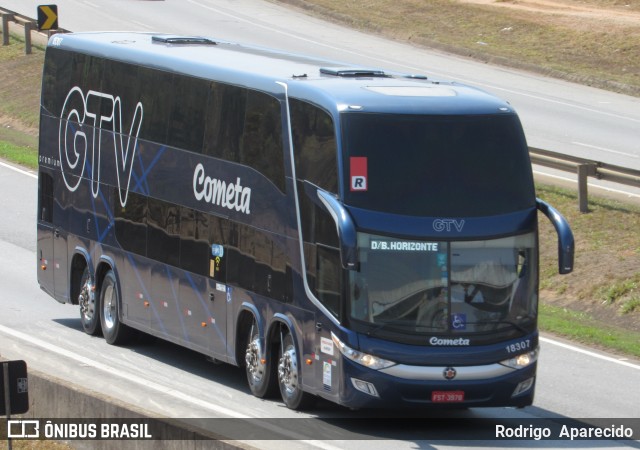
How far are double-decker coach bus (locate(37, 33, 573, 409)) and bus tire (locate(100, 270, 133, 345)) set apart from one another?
0.61 m

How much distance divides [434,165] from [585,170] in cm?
1088

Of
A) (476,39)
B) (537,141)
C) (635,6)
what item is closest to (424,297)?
(537,141)

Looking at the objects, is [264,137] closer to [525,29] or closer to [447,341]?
[447,341]

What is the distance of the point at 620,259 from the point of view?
2369 cm

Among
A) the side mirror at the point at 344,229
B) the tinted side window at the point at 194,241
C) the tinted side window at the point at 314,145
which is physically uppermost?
the tinted side window at the point at 314,145

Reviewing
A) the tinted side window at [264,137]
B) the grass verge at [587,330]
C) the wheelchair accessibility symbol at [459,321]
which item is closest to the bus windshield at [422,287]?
the wheelchair accessibility symbol at [459,321]

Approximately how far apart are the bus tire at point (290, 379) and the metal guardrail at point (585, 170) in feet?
33.5

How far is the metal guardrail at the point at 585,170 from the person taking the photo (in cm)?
2484

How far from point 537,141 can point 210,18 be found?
73.7ft

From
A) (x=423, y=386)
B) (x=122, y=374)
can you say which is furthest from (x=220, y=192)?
(x=423, y=386)

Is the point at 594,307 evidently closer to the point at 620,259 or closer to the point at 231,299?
the point at 620,259

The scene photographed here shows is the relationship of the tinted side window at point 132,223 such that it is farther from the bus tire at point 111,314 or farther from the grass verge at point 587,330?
the grass verge at point 587,330

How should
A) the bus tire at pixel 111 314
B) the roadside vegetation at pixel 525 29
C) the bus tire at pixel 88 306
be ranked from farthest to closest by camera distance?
the roadside vegetation at pixel 525 29 → the bus tire at pixel 88 306 → the bus tire at pixel 111 314

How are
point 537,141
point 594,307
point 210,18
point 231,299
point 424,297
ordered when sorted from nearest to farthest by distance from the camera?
point 424,297
point 231,299
point 594,307
point 537,141
point 210,18
